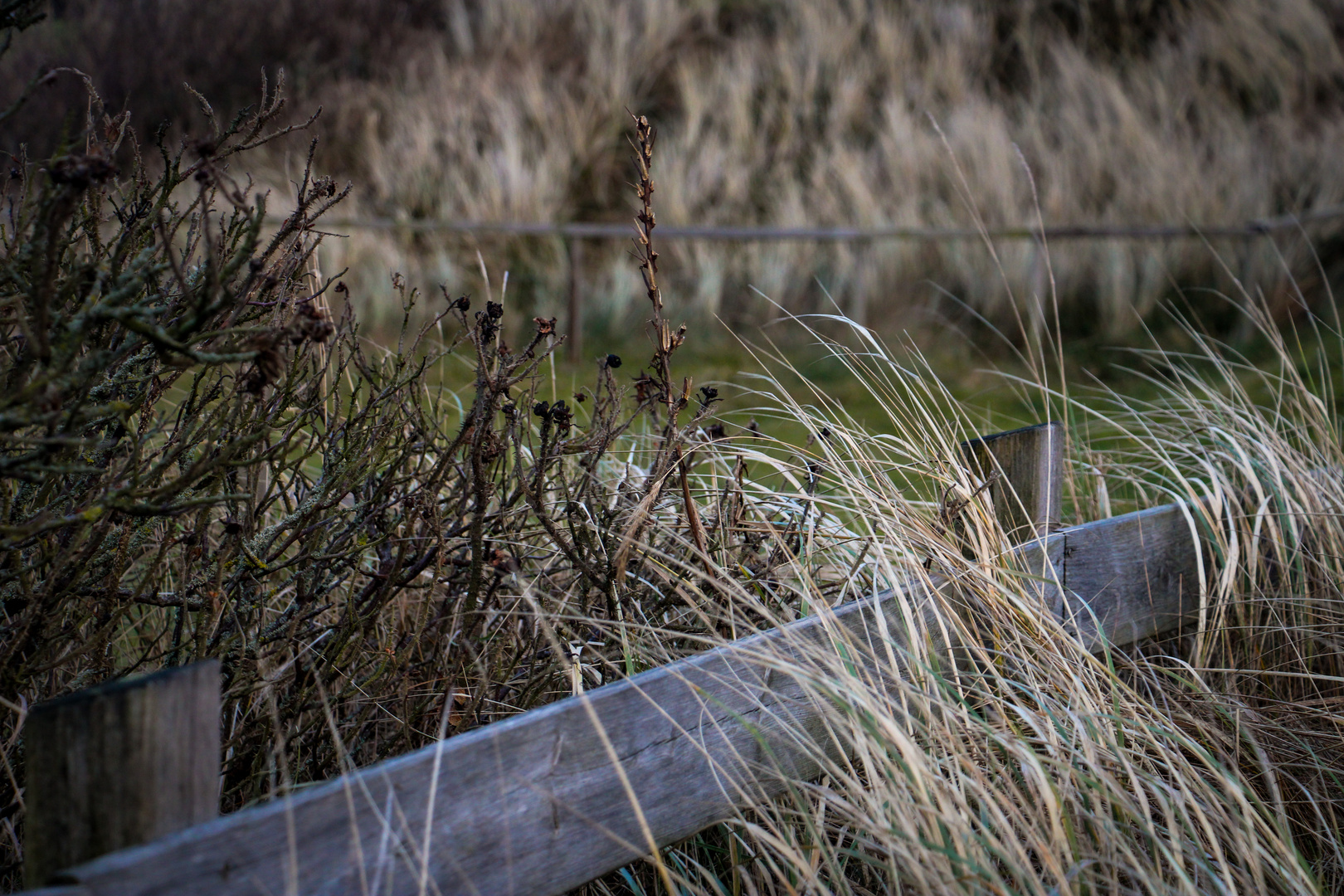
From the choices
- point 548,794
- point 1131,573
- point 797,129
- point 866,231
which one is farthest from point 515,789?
point 797,129

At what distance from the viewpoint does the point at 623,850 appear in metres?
1.34

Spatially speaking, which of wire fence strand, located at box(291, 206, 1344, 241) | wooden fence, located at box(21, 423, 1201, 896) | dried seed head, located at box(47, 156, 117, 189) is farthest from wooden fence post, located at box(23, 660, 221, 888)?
wire fence strand, located at box(291, 206, 1344, 241)

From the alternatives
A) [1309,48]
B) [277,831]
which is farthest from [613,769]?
[1309,48]

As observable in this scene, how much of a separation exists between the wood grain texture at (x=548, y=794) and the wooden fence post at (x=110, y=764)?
0.04 meters

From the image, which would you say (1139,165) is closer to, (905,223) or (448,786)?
(905,223)

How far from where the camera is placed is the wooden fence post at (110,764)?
2.98 feet

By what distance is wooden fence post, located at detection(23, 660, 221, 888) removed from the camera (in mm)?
909

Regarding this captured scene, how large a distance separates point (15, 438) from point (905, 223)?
6.48 m

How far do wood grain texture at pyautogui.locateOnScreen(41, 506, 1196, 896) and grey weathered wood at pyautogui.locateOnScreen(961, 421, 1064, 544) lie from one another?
166 millimetres

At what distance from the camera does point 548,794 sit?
1228 mm

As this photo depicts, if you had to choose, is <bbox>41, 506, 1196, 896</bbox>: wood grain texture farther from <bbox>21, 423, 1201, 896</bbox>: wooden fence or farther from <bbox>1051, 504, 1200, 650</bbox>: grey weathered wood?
<bbox>1051, 504, 1200, 650</bbox>: grey weathered wood

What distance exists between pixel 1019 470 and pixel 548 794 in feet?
3.81

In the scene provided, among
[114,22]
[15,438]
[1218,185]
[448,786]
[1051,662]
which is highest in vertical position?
[114,22]

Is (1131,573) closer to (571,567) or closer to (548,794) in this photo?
(571,567)
